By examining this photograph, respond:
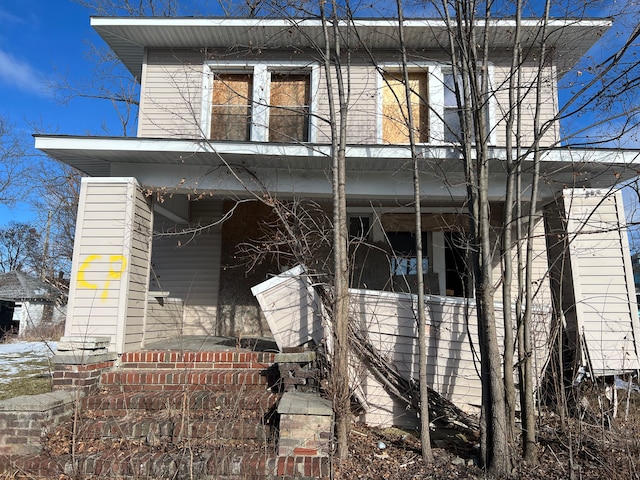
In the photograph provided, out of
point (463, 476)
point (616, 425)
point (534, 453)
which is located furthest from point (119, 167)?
point (616, 425)

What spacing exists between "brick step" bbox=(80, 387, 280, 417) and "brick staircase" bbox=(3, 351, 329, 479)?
1 cm

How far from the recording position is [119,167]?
642cm

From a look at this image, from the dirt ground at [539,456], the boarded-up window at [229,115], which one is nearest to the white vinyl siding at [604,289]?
the dirt ground at [539,456]

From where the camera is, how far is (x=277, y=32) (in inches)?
294

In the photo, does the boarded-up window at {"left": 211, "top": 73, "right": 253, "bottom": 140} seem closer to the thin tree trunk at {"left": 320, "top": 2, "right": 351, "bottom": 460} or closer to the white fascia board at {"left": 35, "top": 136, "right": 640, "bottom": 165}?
the white fascia board at {"left": 35, "top": 136, "right": 640, "bottom": 165}

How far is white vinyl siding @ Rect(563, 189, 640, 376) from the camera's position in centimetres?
578

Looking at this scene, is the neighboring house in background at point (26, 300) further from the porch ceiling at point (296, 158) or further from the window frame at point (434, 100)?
the window frame at point (434, 100)

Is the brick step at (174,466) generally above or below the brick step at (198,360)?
below

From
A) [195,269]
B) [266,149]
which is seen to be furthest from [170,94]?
[195,269]

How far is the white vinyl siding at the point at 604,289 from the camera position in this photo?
5.78m

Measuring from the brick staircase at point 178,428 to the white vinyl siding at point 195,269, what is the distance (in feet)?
9.44

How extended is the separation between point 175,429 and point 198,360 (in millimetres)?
1460

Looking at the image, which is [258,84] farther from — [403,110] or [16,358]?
[16,358]

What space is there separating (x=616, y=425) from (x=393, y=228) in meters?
4.60
